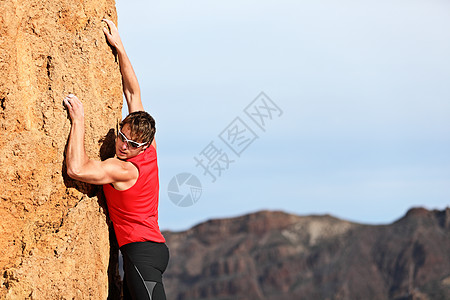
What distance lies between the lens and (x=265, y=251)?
2648cm

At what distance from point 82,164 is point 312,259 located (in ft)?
74.1

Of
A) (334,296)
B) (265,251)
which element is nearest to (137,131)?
(334,296)

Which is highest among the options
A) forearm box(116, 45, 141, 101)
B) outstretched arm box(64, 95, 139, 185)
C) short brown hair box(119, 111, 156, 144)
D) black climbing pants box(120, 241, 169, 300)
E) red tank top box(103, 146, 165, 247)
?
forearm box(116, 45, 141, 101)

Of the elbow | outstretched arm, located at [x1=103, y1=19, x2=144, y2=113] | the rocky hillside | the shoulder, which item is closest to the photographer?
the elbow

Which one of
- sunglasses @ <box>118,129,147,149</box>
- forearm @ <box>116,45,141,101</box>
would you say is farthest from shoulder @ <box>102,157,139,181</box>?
forearm @ <box>116,45,141,101</box>

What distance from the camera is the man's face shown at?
4613 millimetres

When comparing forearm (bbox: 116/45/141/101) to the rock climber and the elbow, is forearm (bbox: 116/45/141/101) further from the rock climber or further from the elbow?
the elbow

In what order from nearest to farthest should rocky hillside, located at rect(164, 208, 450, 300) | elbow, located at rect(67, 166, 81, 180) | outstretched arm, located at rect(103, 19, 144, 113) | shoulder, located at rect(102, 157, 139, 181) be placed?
elbow, located at rect(67, 166, 81, 180)
shoulder, located at rect(102, 157, 139, 181)
outstretched arm, located at rect(103, 19, 144, 113)
rocky hillside, located at rect(164, 208, 450, 300)

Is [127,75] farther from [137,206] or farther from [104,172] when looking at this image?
[137,206]

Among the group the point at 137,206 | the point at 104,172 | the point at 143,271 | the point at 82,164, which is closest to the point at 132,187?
the point at 137,206

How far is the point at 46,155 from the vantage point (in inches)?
179

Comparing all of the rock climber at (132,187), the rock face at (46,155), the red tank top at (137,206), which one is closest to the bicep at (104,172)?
the rock climber at (132,187)

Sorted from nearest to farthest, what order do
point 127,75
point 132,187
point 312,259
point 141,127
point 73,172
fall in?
point 73,172, point 141,127, point 132,187, point 127,75, point 312,259

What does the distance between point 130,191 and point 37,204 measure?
2.32 ft
